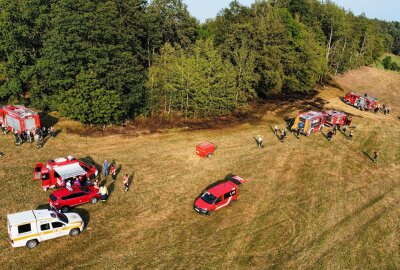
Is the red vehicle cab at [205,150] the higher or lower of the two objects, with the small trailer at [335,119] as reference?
lower

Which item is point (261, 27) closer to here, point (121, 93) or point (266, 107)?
point (266, 107)

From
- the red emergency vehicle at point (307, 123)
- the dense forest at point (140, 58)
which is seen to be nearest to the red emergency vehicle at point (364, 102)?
the dense forest at point (140, 58)

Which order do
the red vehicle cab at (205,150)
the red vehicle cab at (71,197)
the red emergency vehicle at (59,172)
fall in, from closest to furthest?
the red vehicle cab at (71,197), the red emergency vehicle at (59,172), the red vehicle cab at (205,150)

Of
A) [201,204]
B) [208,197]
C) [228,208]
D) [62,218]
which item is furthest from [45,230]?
[228,208]

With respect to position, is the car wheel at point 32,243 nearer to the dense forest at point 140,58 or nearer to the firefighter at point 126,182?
the firefighter at point 126,182

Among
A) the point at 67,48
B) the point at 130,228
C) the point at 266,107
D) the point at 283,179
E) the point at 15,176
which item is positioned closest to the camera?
the point at 130,228

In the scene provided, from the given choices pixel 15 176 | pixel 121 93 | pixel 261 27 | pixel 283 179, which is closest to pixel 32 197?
pixel 15 176
